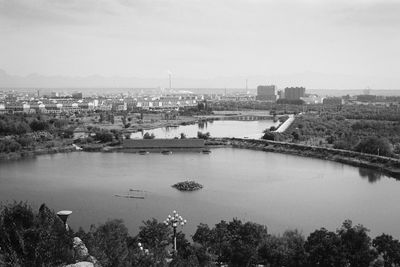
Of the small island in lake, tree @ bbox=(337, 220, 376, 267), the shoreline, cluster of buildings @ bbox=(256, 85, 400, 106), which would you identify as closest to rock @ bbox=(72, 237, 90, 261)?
tree @ bbox=(337, 220, 376, 267)

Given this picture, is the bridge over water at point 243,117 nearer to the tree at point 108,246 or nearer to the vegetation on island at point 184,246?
the vegetation on island at point 184,246

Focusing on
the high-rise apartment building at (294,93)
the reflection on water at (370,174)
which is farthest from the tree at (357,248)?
the high-rise apartment building at (294,93)

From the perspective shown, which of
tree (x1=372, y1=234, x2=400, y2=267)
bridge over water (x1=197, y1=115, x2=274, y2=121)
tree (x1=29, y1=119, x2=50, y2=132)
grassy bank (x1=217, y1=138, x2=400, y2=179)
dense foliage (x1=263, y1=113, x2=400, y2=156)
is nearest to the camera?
→ tree (x1=372, y1=234, x2=400, y2=267)

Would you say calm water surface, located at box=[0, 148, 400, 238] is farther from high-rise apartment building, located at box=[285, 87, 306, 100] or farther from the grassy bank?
high-rise apartment building, located at box=[285, 87, 306, 100]

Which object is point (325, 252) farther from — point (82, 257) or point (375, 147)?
point (375, 147)

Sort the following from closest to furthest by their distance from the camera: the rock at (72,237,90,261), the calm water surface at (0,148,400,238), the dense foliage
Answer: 1. the rock at (72,237,90,261)
2. the calm water surface at (0,148,400,238)
3. the dense foliage

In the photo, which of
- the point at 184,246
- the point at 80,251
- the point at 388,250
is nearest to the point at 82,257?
the point at 80,251

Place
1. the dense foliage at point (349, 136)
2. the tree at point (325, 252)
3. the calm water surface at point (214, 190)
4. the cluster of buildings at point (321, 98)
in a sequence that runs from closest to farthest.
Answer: the tree at point (325, 252) < the calm water surface at point (214, 190) < the dense foliage at point (349, 136) < the cluster of buildings at point (321, 98)
